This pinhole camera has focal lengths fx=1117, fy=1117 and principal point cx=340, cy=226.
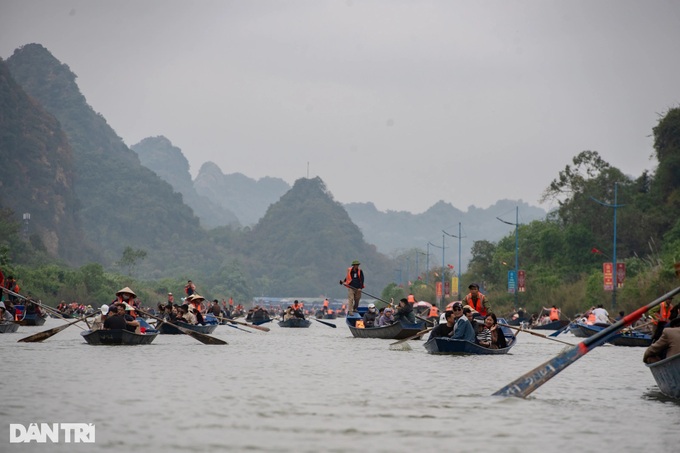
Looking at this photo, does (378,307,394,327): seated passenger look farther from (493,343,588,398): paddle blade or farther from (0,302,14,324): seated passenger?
(493,343,588,398): paddle blade

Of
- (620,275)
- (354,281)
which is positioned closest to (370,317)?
(354,281)

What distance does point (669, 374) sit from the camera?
16.4m

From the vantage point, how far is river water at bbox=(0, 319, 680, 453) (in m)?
12.2

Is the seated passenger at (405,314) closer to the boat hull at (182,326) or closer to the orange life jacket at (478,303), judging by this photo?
the orange life jacket at (478,303)

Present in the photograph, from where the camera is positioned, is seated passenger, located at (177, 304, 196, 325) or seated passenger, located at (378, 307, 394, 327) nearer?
seated passenger, located at (177, 304, 196, 325)

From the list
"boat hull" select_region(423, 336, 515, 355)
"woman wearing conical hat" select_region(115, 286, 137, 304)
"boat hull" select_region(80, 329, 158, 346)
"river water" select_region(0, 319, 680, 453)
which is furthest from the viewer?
"woman wearing conical hat" select_region(115, 286, 137, 304)

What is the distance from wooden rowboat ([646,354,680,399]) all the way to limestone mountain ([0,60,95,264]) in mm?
147223

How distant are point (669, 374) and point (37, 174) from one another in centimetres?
16158

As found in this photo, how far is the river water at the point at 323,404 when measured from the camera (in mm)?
12188

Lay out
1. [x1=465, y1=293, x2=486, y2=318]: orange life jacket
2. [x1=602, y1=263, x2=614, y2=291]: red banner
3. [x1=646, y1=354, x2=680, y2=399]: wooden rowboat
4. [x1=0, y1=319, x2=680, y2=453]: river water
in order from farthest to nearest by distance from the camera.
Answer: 1. [x1=602, y1=263, x2=614, y2=291]: red banner
2. [x1=465, y1=293, x2=486, y2=318]: orange life jacket
3. [x1=646, y1=354, x2=680, y2=399]: wooden rowboat
4. [x1=0, y1=319, x2=680, y2=453]: river water

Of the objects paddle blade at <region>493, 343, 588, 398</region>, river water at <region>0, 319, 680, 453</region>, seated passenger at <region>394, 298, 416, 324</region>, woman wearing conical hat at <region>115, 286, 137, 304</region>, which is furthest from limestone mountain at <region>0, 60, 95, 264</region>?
paddle blade at <region>493, 343, 588, 398</region>

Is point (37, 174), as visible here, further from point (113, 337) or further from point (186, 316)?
point (113, 337)

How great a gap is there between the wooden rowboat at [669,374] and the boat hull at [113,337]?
1454 cm

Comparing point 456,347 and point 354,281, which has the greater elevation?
point 354,281
